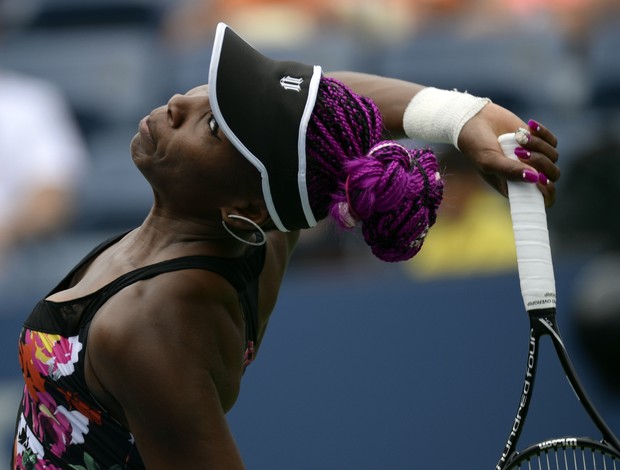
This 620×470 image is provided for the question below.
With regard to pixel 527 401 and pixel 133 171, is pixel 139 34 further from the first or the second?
pixel 527 401

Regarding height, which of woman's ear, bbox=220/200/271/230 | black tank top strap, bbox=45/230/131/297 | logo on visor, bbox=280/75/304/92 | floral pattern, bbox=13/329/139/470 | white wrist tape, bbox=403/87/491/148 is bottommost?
floral pattern, bbox=13/329/139/470

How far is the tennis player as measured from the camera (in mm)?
2057

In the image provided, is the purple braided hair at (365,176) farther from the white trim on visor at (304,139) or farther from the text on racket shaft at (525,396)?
the text on racket shaft at (525,396)

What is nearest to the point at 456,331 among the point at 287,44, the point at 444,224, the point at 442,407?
the point at 442,407

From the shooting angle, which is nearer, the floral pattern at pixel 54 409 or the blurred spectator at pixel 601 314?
the floral pattern at pixel 54 409

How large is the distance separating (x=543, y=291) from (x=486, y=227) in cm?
279

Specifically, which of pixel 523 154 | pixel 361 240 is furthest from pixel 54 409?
pixel 361 240

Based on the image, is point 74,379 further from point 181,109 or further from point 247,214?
point 181,109

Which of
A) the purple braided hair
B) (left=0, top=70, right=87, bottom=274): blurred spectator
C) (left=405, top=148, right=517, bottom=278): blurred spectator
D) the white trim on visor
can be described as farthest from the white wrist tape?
(left=0, top=70, right=87, bottom=274): blurred spectator

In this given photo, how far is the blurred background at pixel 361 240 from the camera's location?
435cm

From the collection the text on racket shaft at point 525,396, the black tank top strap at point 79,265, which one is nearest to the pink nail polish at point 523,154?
the text on racket shaft at point 525,396

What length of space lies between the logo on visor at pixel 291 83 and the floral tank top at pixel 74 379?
0.37 m

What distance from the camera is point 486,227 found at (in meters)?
5.02

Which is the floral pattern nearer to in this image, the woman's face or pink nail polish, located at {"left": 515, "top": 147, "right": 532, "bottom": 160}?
the woman's face
